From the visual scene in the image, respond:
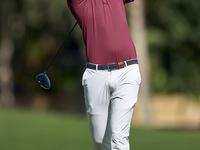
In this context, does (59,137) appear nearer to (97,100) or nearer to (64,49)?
(97,100)

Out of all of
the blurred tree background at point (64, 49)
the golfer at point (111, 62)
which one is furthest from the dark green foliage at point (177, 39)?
the golfer at point (111, 62)

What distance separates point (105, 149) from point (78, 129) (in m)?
8.11

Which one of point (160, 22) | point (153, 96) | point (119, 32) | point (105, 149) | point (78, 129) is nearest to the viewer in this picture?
point (119, 32)

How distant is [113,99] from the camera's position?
5062 mm

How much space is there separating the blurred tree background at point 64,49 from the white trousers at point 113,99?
16.5 metres

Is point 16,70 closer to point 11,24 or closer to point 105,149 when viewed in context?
point 11,24

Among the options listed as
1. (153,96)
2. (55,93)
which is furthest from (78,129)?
(55,93)

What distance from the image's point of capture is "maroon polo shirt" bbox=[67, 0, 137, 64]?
4949 millimetres

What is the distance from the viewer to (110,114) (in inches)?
204

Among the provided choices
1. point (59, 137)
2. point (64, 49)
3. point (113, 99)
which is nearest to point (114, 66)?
point (113, 99)

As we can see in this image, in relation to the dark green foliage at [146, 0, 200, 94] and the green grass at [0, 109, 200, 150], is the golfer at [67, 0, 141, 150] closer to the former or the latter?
the green grass at [0, 109, 200, 150]

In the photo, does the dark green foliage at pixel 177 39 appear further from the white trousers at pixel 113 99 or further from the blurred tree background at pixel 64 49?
the white trousers at pixel 113 99

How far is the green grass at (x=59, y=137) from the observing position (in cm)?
1152

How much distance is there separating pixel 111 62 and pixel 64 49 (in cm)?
2492
